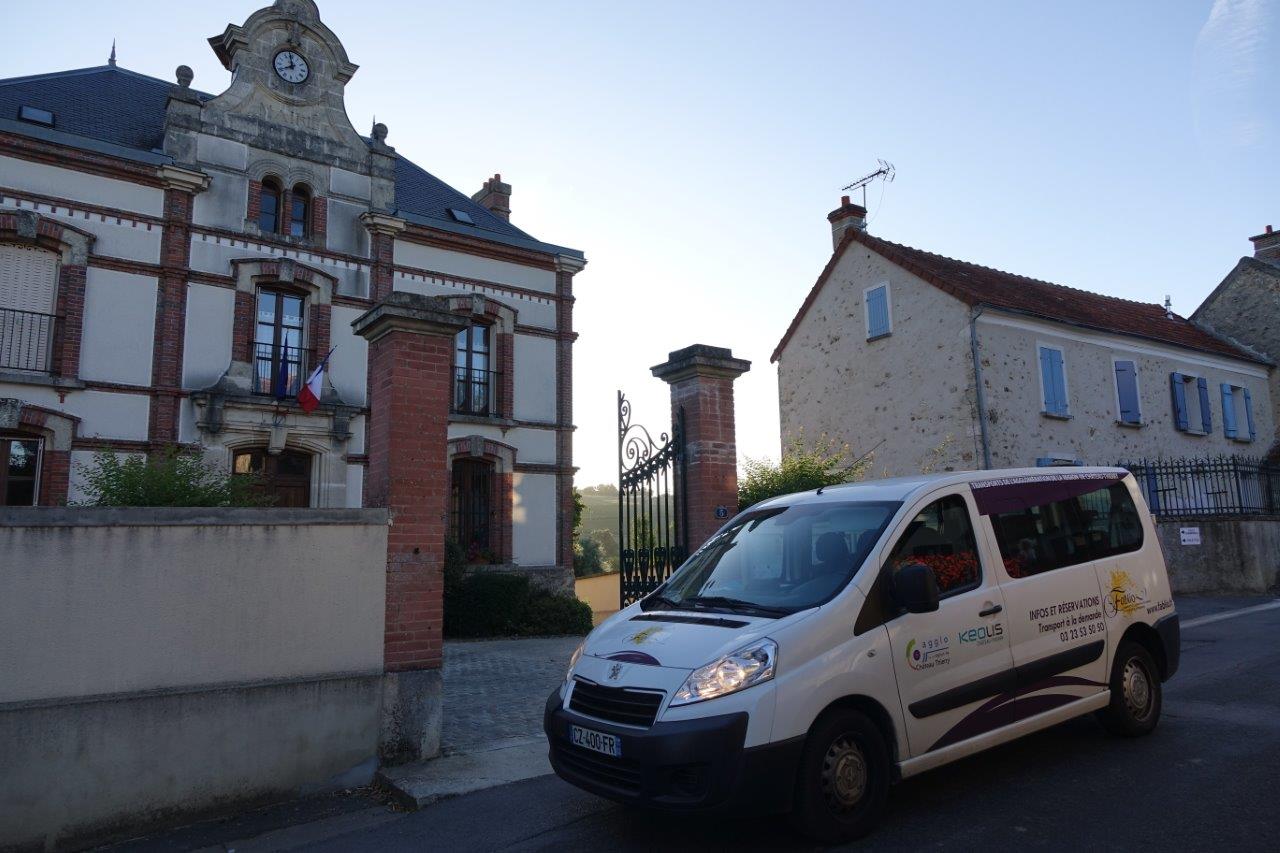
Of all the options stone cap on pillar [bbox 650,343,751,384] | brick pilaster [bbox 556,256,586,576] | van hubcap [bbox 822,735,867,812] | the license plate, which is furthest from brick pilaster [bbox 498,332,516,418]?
van hubcap [bbox 822,735,867,812]

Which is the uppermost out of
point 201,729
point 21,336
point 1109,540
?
point 21,336

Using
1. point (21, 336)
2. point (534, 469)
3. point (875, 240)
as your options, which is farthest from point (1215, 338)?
point (21, 336)

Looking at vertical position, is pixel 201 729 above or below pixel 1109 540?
below

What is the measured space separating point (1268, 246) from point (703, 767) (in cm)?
3130

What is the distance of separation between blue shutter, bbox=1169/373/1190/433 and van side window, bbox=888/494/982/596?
20713 mm

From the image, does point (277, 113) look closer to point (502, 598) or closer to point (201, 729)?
point (502, 598)

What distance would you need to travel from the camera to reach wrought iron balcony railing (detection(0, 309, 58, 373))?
13492mm

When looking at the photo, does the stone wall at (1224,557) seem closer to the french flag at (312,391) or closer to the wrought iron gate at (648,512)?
the wrought iron gate at (648,512)

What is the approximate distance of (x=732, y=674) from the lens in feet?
13.5

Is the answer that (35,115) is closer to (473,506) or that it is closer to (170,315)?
(170,315)

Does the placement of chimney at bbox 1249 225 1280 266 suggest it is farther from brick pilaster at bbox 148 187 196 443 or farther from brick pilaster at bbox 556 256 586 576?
brick pilaster at bbox 148 187 196 443

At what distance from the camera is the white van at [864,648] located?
4.06 metres

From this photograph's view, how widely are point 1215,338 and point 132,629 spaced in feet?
99.4

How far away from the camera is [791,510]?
5625 millimetres
